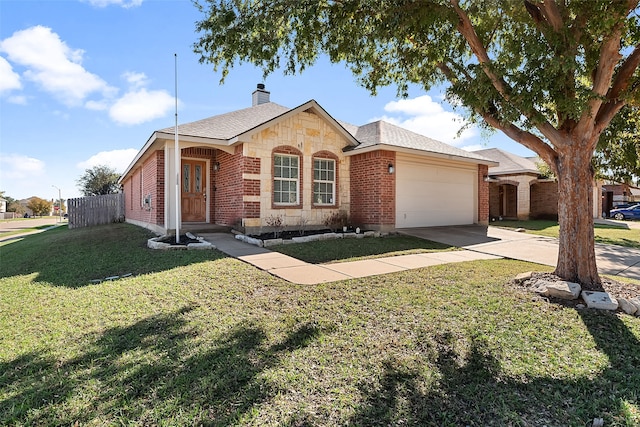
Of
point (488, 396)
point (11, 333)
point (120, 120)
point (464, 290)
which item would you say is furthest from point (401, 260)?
point (120, 120)

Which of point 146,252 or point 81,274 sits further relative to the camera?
point 146,252

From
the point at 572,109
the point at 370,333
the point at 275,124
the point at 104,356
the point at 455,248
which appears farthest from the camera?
the point at 275,124

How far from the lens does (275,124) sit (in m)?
11.2

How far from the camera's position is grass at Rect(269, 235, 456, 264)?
7953mm

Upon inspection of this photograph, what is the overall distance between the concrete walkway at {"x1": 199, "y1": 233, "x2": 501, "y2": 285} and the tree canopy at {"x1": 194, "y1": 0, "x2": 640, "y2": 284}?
2.72m

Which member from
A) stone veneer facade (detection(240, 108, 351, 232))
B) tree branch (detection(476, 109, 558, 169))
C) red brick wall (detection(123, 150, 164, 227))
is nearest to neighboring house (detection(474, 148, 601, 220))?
stone veneer facade (detection(240, 108, 351, 232))

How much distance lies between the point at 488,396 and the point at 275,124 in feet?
32.5

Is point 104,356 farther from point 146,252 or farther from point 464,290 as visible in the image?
point 146,252

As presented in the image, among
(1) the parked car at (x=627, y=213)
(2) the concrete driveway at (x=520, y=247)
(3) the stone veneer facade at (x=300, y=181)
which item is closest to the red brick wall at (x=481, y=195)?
(2) the concrete driveway at (x=520, y=247)

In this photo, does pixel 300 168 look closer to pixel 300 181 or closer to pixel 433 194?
pixel 300 181

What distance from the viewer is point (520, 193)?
20828 millimetres

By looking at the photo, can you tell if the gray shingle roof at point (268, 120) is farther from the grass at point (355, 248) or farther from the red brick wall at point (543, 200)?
the red brick wall at point (543, 200)

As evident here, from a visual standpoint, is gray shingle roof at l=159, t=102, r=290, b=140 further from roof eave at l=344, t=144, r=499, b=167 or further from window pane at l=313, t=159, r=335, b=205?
roof eave at l=344, t=144, r=499, b=167

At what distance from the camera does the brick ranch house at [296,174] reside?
10.9 m
